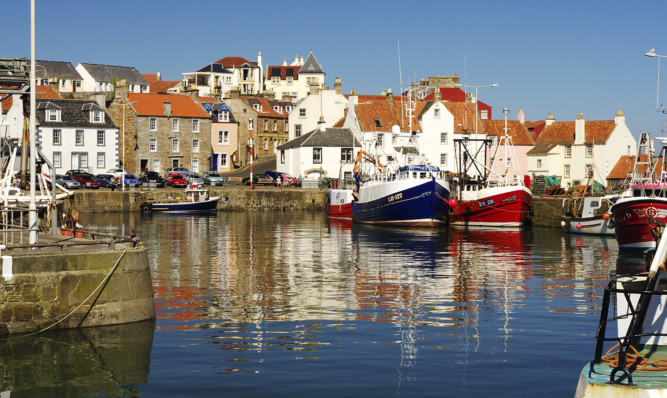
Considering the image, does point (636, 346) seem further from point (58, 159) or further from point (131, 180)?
point (58, 159)

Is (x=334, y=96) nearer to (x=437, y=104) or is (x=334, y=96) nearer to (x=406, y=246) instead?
(x=437, y=104)

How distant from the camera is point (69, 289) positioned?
62.6ft

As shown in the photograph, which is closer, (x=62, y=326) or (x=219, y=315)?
(x=62, y=326)

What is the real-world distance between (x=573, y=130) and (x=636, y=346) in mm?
75936

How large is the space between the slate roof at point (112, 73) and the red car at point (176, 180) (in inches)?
2276

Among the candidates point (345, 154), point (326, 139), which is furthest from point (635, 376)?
point (326, 139)

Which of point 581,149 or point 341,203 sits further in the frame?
point 581,149

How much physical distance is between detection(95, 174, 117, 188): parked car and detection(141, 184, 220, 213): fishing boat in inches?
210

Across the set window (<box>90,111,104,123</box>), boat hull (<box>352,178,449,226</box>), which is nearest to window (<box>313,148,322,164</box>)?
window (<box>90,111,104,123</box>)

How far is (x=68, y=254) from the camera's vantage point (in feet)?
62.7

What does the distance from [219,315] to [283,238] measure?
26483mm

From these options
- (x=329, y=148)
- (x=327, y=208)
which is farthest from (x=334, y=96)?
(x=327, y=208)

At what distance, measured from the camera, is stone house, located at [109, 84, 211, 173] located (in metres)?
89.8

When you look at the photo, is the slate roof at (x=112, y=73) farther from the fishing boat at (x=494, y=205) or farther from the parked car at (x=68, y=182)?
the fishing boat at (x=494, y=205)
